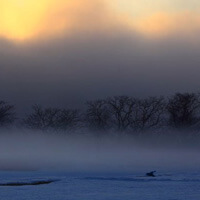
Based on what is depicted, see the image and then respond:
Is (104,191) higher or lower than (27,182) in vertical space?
lower

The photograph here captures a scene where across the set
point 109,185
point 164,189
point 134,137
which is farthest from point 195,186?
point 134,137

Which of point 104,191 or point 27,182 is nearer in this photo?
point 104,191

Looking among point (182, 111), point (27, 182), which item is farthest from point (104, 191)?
point (182, 111)

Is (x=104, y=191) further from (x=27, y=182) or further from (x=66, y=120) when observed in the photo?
(x=66, y=120)

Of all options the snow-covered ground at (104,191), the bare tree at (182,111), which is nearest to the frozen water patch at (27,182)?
the snow-covered ground at (104,191)

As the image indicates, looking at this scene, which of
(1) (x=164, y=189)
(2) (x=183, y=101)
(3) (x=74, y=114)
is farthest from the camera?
(3) (x=74, y=114)

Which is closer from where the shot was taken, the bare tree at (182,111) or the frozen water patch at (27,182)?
the frozen water patch at (27,182)

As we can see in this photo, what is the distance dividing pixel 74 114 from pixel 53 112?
4.20 m

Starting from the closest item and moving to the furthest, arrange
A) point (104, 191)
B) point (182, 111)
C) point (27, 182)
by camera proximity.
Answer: point (104, 191) < point (27, 182) < point (182, 111)

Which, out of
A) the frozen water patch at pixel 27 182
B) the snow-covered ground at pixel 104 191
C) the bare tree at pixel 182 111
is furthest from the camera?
the bare tree at pixel 182 111

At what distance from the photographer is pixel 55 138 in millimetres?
72062

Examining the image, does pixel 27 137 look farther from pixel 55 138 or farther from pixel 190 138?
pixel 190 138

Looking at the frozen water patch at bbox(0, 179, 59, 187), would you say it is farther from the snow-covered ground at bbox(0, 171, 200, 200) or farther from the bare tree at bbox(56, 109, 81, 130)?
the bare tree at bbox(56, 109, 81, 130)

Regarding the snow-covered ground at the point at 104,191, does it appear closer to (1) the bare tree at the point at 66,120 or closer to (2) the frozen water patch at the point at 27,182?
(2) the frozen water patch at the point at 27,182
